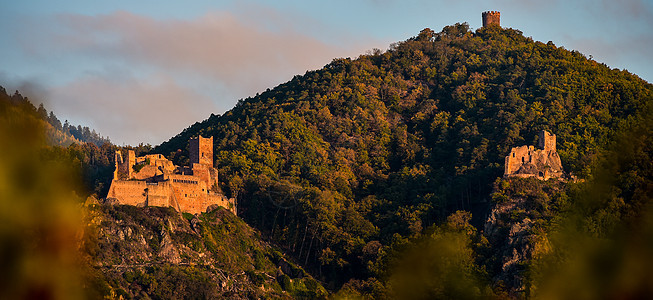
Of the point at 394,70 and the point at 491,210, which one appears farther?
the point at 394,70

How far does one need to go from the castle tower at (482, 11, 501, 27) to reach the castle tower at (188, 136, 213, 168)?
67577 millimetres

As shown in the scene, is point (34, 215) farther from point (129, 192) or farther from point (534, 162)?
point (534, 162)

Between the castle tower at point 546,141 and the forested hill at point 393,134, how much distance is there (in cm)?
155

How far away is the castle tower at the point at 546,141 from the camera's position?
86.4 meters

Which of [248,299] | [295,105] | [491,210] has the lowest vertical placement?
[248,299]

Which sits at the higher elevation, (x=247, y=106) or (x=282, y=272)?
(x=247, y=106)

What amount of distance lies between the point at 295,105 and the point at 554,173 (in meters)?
35.5

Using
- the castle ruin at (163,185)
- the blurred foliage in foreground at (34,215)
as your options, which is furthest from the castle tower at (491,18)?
the blurred foliage in foreground at (34,215)

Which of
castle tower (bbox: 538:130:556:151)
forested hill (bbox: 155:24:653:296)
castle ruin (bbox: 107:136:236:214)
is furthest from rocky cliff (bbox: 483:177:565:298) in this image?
castle ruin (bbox: 107:136:236:214)

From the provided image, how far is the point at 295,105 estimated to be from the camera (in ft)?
357

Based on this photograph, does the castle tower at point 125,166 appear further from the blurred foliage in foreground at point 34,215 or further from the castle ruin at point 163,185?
the blurred foliage in foreground at point 34,215

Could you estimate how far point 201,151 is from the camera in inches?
3351

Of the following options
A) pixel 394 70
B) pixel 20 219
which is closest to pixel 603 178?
pixel 20 219

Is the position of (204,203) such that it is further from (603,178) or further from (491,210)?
(603,178)
